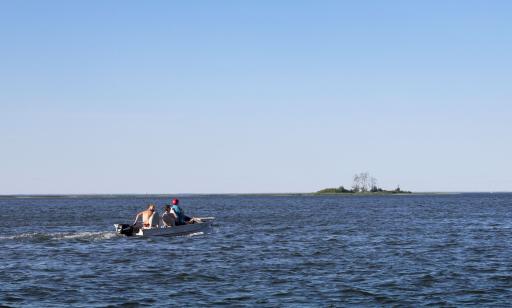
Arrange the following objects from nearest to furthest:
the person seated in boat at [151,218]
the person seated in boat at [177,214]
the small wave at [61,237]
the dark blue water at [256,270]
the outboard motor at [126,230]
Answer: the dark blue water at [256,270] < the outboard motor at [126,230] < the small wave at [61,237] < the person seated in boat at [151,218] < the person seated in boat at [177,214]

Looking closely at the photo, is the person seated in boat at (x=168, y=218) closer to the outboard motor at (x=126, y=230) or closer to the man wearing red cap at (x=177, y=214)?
the man wearing red cap at (x=177, y=214)

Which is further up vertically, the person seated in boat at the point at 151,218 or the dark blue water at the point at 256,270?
the person seated in boat at the point at 151,218

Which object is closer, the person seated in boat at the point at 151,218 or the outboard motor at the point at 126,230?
the outboard motor at the point at 126,230

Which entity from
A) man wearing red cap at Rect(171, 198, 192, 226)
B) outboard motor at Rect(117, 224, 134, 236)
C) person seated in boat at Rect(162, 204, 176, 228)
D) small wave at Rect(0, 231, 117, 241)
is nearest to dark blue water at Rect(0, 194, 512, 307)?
small wave at Rect(0, 231, 117, 241)

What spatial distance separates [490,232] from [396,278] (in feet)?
93.4

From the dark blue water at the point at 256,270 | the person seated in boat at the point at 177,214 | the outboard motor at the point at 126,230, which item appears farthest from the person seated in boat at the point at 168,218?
the outboard motor at the point at 126,230

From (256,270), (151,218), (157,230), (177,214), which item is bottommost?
(256,270)

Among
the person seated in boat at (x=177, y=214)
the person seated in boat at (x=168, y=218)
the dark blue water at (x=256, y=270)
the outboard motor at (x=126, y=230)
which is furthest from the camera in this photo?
the person seated in boat at (x=177, y=214)

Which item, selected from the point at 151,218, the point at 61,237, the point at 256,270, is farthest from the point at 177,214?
the point at 256,270

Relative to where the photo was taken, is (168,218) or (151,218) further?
(168,218)

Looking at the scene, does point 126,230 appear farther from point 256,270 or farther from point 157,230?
point 256,270

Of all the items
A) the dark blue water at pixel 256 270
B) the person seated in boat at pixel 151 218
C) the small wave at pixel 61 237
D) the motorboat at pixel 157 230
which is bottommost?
the dark blue water at pixel 256 270

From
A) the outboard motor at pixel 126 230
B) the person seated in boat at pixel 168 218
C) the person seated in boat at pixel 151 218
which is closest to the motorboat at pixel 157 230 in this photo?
the outboard motor at pixel 126 230

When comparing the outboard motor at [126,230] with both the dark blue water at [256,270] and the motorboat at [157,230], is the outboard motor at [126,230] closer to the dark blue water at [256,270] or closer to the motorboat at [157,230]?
the motorboat at [157,230]
